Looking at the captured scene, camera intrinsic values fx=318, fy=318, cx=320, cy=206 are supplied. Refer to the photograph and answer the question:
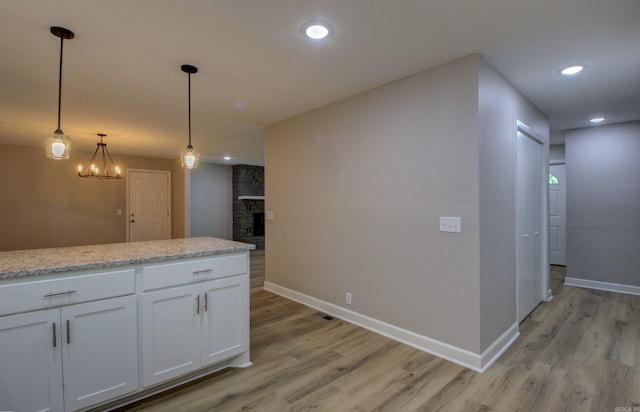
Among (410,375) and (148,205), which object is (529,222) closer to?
(410,375)

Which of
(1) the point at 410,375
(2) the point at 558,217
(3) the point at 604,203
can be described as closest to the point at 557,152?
(2) the point at 558,217

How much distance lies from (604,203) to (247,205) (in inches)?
297

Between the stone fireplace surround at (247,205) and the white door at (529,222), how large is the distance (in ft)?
22.1

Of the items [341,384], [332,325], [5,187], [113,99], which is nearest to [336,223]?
[332,325]

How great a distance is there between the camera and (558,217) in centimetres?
614

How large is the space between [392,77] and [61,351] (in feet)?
9.90

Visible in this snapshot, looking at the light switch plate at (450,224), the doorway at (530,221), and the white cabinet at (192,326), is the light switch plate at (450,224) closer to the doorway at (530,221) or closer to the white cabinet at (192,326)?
the doorway at (530,221)

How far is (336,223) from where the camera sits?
351 centimetres

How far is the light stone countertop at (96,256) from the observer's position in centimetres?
168

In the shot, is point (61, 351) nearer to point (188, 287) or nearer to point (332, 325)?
point (188, 287)

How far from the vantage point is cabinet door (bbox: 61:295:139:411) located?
1.75 meters

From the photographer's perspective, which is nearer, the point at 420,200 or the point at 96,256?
the point at 96,256

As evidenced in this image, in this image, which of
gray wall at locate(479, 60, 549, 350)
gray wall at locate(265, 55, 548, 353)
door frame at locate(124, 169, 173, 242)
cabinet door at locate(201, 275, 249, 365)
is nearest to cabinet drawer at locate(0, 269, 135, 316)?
cabinet door at locate(201, 275, 249, 365)

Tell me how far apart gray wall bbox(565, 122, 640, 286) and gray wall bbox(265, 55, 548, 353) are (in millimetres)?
1451
